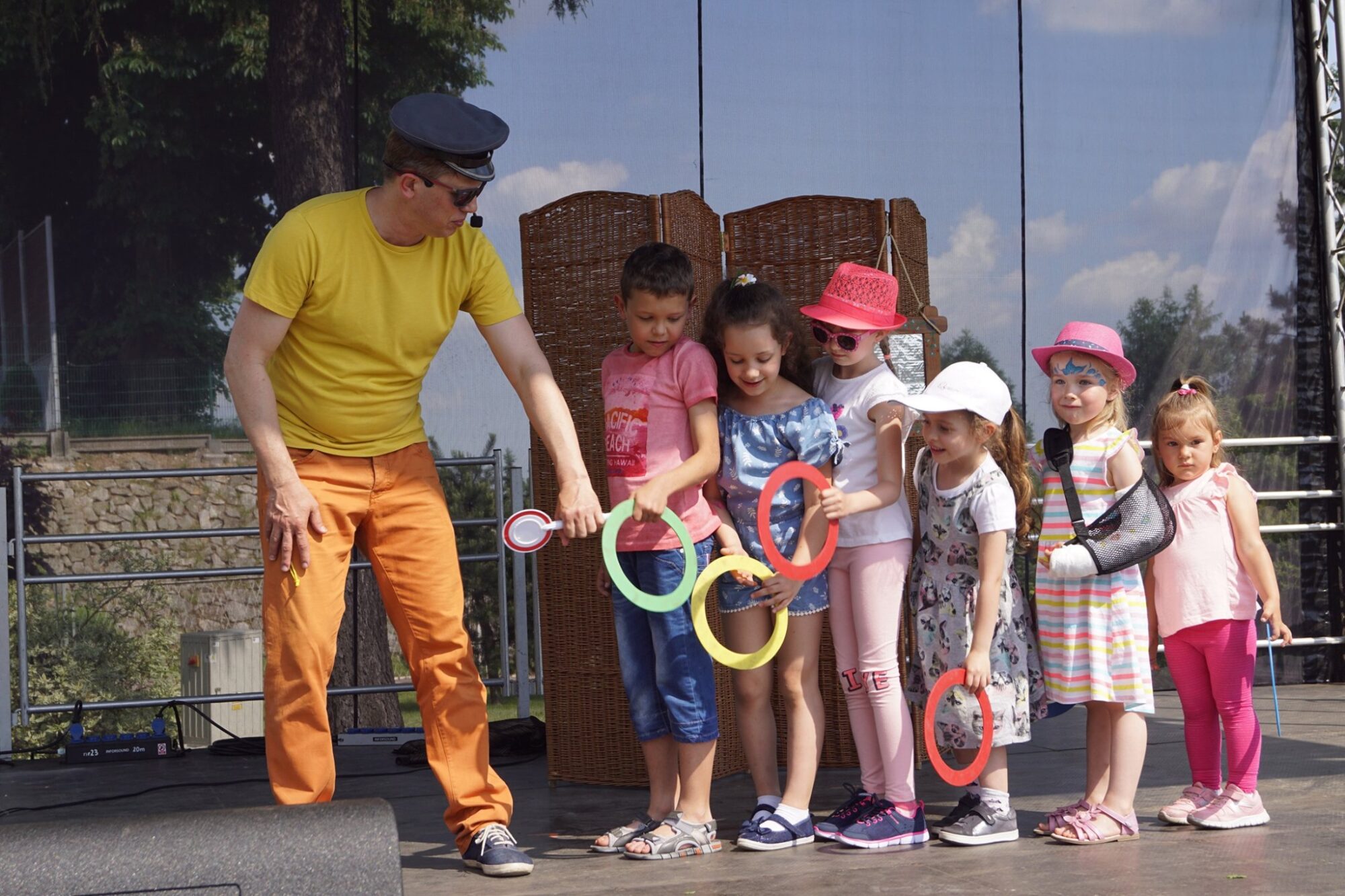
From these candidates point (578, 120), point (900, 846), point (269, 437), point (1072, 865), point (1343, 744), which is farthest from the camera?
point (578, 120)

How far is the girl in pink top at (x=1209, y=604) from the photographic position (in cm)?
298

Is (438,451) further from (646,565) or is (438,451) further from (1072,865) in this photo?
(1072,865)

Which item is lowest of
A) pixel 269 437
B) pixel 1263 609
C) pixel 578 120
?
pixel 1263 609

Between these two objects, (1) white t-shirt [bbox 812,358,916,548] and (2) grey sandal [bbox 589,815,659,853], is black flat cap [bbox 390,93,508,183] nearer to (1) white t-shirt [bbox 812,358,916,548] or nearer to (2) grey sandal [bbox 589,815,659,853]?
(1) white t-shirt [bbox 812,358,916,548]

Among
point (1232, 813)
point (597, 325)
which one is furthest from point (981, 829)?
point (597, 325)

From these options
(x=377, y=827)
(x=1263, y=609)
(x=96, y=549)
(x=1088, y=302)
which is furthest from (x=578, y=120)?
(x=377, y=827)

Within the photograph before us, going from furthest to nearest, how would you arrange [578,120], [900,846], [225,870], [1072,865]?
[578,120], [900,846], [1072,865], [225,870]

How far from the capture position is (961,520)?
2.89 metres

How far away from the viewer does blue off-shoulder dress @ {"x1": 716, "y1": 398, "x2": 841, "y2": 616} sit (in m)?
2.91

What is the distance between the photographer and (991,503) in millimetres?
2832

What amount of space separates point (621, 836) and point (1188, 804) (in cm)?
128

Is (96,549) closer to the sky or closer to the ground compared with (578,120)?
closer to the ground

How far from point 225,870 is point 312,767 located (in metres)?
1.24

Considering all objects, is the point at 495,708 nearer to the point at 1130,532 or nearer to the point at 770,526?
Result: the point at 770,526
